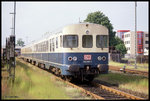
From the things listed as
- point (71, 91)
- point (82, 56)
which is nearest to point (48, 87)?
point (71, 91)

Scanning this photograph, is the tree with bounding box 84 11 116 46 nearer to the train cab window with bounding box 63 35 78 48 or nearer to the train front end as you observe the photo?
the train front end

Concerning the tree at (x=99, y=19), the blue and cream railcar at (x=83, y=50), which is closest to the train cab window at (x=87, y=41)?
the blue and cream railcar at (x=83, y=50)

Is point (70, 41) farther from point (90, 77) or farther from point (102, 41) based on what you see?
point (90, 77)

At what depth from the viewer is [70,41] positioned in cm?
1328

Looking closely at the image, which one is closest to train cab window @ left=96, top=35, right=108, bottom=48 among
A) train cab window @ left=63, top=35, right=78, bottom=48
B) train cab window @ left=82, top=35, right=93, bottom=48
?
train cab window @ left=82, top=35, right=93, bottom=48

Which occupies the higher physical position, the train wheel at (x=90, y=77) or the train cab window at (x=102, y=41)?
the train cab window at (x=102, y=41)

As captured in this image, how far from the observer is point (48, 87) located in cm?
1080

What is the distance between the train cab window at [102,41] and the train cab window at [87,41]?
1.18 feet

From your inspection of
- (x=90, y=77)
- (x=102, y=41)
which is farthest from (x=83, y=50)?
(x=90, y=77)

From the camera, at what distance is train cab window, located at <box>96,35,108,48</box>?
13577 mm

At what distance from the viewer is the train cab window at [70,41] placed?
1322cm

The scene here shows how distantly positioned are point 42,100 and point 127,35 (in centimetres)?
10093

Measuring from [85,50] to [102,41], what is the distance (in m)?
1.09

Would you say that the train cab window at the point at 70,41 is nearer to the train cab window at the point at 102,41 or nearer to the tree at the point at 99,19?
the train cab window at the point at 102,41
